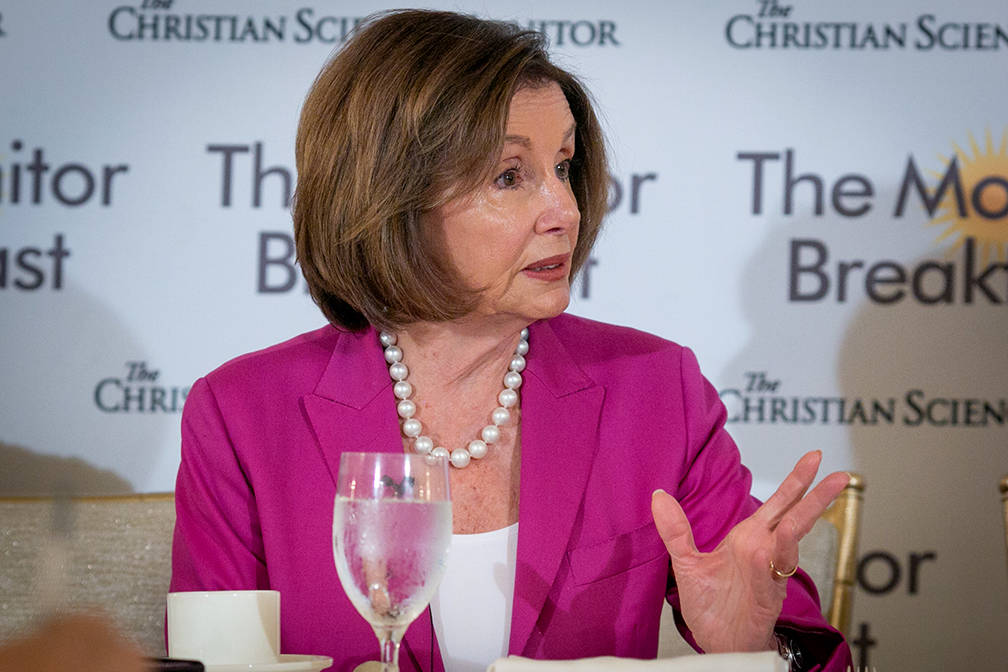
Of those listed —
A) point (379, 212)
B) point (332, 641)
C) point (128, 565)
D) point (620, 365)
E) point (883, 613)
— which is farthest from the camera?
point (883, 613)

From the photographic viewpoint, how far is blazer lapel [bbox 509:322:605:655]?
1.51 m

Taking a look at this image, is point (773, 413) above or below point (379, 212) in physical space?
Answer: below

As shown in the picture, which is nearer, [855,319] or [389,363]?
[389,363]

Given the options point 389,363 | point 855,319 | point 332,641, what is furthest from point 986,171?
point 332,641

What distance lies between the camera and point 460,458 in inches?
65.9

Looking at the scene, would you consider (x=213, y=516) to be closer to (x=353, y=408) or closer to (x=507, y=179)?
(x=353, y=408)

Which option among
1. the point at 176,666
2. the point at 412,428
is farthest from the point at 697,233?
the point at 176,666

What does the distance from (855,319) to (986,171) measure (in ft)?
1.53

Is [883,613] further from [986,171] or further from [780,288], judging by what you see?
[986,171]

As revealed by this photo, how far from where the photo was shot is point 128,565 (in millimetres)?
2070

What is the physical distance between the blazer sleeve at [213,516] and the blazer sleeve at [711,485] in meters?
0.61

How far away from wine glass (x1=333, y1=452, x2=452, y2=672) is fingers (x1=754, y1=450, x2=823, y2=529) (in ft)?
1.43

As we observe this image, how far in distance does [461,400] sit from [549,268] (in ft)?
0.88

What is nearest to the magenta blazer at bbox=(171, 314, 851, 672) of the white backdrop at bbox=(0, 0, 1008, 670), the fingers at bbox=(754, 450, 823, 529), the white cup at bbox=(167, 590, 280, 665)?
the fingers at bbox=(754, 450, 823, 529)
